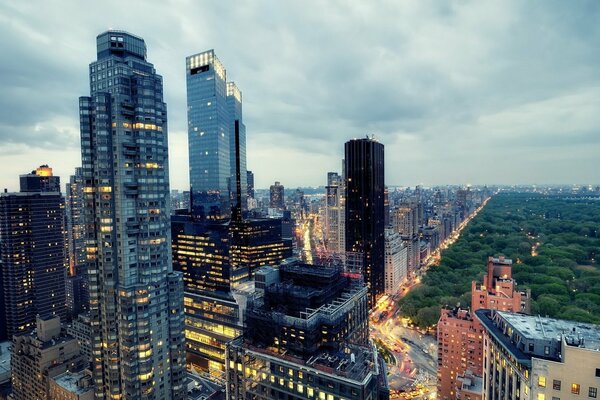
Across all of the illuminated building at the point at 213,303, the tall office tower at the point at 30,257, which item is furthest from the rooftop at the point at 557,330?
the tall office tower at the point at 30,257

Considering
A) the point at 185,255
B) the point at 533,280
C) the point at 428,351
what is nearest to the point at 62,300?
the point at 185,255

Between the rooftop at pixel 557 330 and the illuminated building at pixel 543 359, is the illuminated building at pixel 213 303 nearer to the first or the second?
the illuminated building at pixel 543 359

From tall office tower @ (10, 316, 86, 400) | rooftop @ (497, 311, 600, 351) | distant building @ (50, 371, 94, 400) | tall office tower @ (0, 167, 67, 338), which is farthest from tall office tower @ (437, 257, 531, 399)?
tall office tower @ (0, 167, 67, 338)

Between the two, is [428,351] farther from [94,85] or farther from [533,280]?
[94,85]

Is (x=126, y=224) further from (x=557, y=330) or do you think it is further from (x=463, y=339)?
(x=463, y=339)

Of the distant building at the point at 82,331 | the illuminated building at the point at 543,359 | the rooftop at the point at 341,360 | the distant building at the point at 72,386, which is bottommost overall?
the distant building at the point at 82,331
